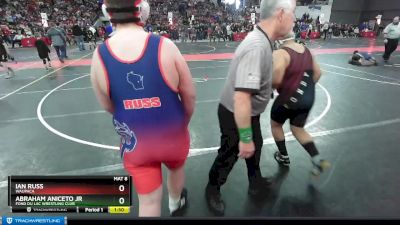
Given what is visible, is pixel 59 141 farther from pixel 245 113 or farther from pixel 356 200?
pixel 356 200

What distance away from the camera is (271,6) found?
7.18 feet

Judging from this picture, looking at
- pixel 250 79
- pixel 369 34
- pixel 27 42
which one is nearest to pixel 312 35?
pixel 369 34

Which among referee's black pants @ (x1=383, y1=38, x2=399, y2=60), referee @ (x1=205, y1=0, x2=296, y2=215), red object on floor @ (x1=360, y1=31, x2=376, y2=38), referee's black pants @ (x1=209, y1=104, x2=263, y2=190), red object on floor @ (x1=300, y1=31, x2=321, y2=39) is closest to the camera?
referee @ (x1=205, y1=0, x2=296, y2=215)

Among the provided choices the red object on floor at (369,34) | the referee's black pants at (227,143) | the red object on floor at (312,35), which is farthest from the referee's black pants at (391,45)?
the red object on floor at (369,34)

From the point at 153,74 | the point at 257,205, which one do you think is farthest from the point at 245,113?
the point at 257,205

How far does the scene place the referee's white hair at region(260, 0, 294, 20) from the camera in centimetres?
216

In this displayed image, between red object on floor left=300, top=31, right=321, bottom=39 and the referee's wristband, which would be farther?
red object on floor left=300, top=31, right=321, bottom=39

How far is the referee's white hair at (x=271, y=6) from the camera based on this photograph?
7.08 ft

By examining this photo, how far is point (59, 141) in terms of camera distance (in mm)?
4648

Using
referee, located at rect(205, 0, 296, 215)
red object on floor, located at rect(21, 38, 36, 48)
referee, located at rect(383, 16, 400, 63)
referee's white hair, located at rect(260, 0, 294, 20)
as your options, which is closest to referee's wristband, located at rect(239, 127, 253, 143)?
referee, located at rect(205, 0, 296, 215)

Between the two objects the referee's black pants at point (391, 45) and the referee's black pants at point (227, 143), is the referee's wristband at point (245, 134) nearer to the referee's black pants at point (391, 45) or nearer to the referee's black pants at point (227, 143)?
the referee's black pants at point (227, 143)

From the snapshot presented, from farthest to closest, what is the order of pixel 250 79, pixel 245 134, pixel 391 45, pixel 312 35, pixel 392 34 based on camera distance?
pixel 312 35, pixel 391 45, pixel 392 34, pixel 245 134, pixel 250 79

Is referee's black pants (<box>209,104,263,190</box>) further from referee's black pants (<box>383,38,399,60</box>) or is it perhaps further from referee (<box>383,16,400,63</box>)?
referee's black pants (<box>383,38,399,60</box>)

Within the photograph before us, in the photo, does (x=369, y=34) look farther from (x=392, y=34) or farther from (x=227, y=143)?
(x=227, y=143)
